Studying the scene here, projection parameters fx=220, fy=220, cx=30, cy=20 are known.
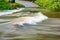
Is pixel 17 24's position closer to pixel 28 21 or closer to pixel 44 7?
pixel 28 21

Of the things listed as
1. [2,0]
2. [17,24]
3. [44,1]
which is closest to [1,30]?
[17,24]

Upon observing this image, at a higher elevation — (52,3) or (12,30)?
(52,3)

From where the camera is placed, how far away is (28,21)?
1300 centimetres

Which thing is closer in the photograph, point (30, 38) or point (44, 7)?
point (30, 38)

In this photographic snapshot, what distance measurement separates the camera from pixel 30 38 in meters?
9.08

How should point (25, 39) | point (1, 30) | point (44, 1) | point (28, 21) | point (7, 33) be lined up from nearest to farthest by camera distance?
point (25, 39) → point (7, 33) → point (1, 30) → point (28, 21) → point (44, 1)

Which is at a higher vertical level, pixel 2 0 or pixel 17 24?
pixel 2 0

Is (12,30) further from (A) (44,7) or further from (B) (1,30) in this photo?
(A) (44,7)

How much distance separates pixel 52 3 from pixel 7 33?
54.4 ft

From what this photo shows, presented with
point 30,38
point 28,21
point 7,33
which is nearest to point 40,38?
point 30,38

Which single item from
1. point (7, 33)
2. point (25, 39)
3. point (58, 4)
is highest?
point (58, 4)

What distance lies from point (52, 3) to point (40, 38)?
1730 cm

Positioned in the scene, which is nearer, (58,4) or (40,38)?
(40,38)

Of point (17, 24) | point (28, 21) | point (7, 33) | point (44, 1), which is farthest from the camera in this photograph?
point (44, 1)
